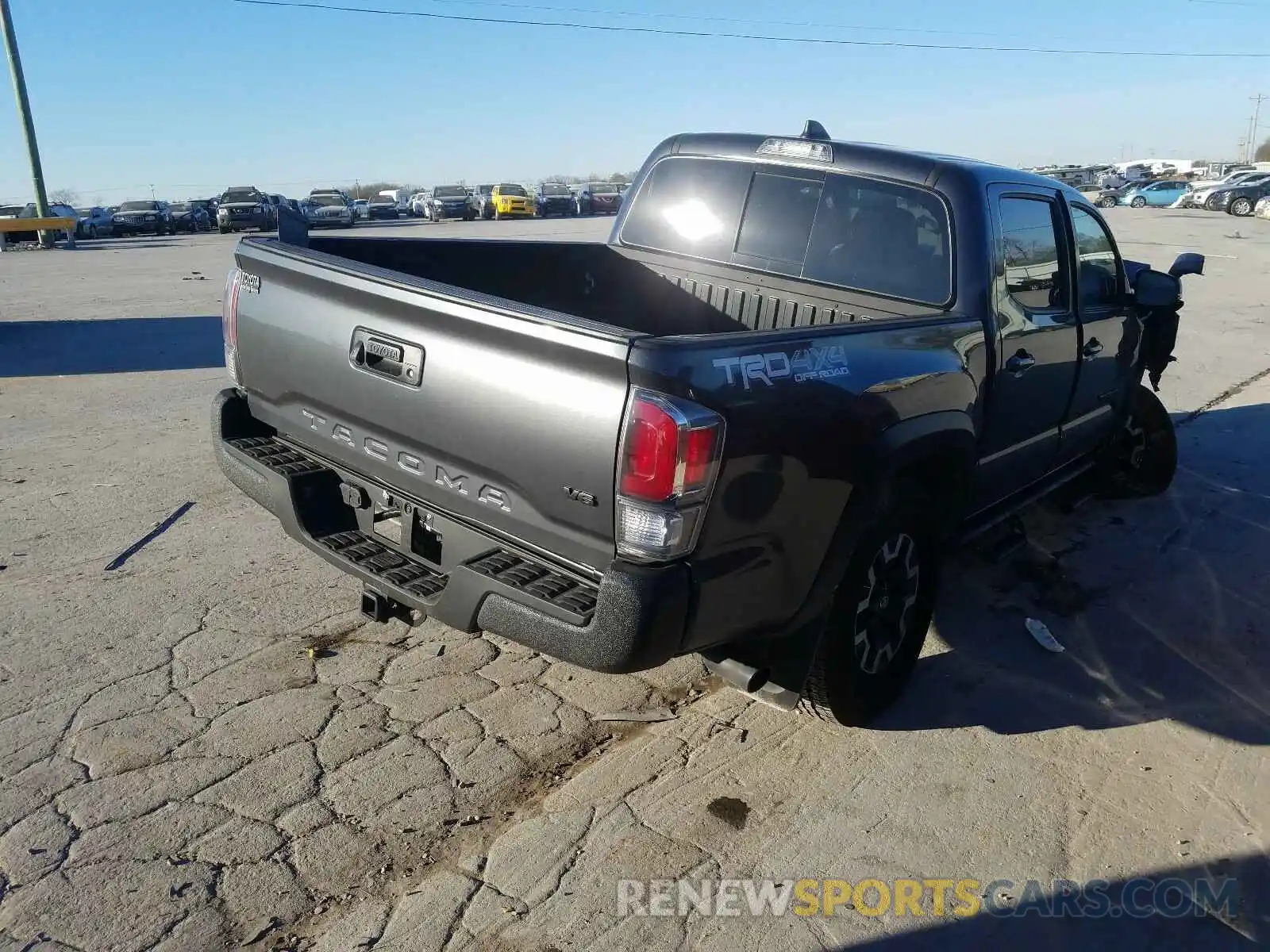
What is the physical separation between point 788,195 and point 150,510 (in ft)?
12.5

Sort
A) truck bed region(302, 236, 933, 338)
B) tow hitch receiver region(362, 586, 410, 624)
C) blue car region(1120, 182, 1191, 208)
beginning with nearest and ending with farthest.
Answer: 1. tow hitch receiver region(362, 586, 410, 624)
2. truck bed region(302, 236, 933, 338)
3. blue car region(1120, 182, 1191, 208)

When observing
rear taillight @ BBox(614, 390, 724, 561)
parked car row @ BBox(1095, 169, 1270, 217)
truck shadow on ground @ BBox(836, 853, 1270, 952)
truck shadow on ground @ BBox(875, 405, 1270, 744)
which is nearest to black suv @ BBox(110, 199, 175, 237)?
truck shadow on ground @ BBox(875, 405, 1270, 744)

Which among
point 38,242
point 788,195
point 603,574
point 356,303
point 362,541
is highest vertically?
point 788,195

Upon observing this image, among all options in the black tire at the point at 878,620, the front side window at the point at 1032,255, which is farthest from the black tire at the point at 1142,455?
the black tire at the point at 878,620

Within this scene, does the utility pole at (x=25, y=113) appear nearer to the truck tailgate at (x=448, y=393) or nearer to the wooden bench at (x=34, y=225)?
the wooden bench at (x=34, y=225)

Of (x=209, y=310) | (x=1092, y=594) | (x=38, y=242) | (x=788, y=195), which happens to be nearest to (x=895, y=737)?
(x=1092, y=594)

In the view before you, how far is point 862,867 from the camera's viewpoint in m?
3.01

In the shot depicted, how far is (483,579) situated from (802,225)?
2375 millimetres

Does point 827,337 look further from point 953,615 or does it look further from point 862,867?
point 953,615

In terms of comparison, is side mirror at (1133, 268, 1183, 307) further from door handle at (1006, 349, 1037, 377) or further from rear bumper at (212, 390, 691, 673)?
rear bumper at (212, 390, 691, 673)

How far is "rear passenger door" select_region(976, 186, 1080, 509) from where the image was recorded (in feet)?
13.6

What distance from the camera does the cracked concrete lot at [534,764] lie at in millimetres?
2760

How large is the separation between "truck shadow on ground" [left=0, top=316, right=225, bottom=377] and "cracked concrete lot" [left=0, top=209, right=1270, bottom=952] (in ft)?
16.0

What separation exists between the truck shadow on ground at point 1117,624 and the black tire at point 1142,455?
0.12 m
